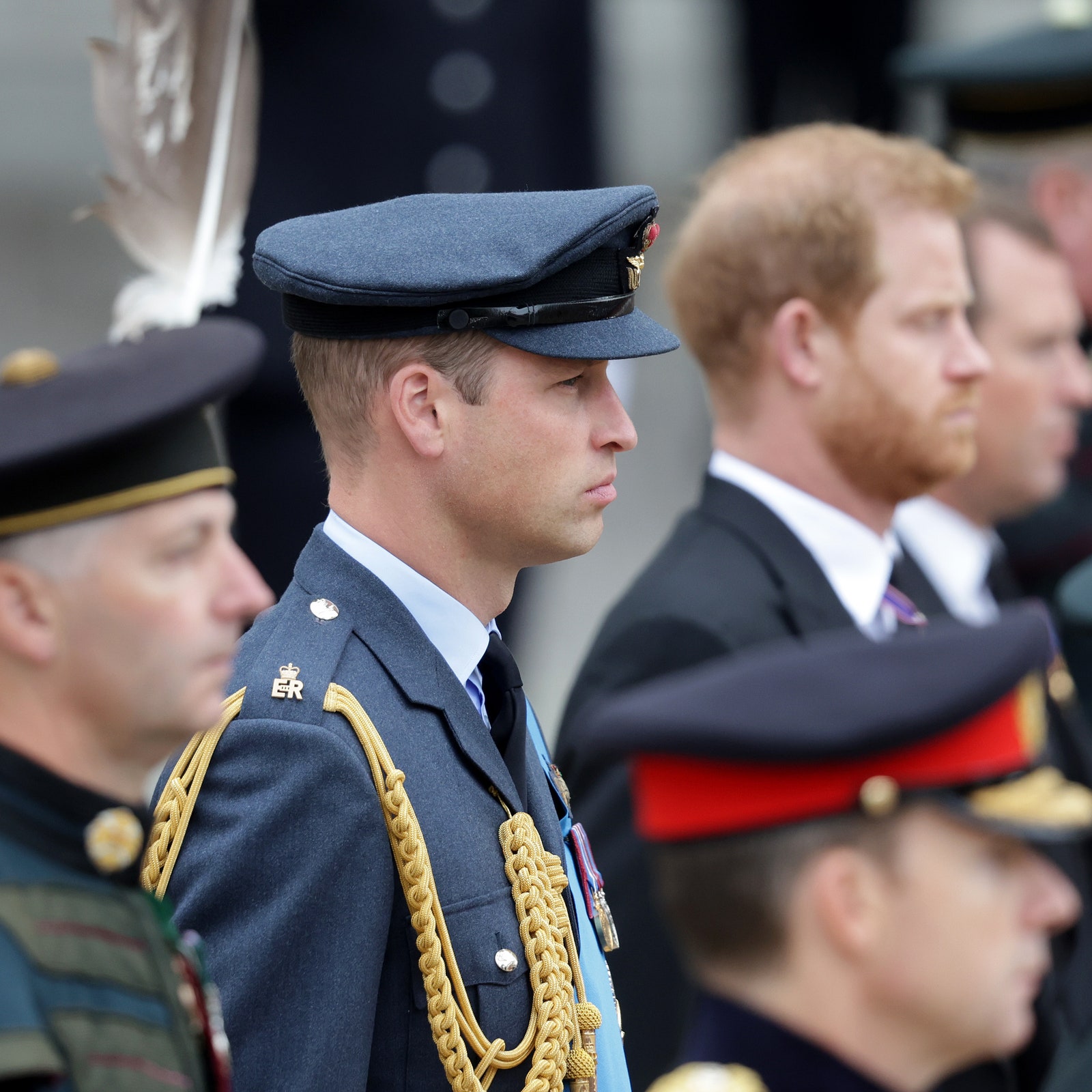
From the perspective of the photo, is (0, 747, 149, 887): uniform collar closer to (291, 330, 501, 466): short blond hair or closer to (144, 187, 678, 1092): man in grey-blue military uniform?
(144, 187, 678, 1092): man in grey-blue military uniform

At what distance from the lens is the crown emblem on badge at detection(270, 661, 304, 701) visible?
2.47 metres

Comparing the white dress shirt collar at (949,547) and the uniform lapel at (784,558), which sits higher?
the uniform lapel at (784,558)

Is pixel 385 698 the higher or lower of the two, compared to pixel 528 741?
higher

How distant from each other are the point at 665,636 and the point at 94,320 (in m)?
2.58

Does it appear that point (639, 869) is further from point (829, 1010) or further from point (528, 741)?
point (829, 1010)

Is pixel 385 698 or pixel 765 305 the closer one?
pixel 385 698

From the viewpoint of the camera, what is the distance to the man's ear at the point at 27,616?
179 cm

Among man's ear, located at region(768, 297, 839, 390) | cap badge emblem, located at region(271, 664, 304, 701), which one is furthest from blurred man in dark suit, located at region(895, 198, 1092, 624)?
cap badge emblem, located at region(271, 664, 304, 701)

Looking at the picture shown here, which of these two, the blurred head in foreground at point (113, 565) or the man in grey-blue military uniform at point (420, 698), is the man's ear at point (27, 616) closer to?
the blurred head in foreground at point (113, 565)

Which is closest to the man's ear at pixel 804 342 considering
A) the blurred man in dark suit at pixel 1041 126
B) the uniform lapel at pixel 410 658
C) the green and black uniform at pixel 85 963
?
the uniform lapel at pixel 410 658

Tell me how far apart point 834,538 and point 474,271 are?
1314 millimetres

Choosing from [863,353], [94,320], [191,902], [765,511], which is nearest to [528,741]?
[191,902]

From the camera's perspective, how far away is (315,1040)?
90.7 inches

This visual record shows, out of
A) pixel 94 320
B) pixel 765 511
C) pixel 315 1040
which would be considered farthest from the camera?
pixel 94 320
